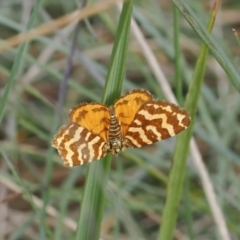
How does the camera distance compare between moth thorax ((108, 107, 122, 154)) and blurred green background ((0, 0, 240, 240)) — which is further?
blurred green background ((0, 0, 240, 240))

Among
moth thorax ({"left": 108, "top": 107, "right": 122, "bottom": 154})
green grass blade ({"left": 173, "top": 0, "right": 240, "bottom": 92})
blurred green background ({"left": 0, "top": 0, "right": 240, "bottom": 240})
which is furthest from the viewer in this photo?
blurred green background ({"left": 0, "top": 0, "right": 240, "bottom": 240})

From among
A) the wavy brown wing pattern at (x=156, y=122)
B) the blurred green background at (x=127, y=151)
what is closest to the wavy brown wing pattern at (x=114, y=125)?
the wavy brown wing pattern at (x=156, y=122)

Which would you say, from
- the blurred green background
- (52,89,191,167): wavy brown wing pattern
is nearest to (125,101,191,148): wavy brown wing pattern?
(52,89,191,167): wavy brown wing pattern

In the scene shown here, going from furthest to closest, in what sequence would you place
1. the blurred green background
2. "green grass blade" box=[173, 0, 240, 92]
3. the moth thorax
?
the blurred green background, the moth thorax, "green grass blade" box=[173, 0, 240, 92]

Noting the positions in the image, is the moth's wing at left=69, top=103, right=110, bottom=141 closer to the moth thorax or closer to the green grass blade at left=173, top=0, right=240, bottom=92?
the moth thorax

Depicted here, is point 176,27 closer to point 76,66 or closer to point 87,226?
point 87,226

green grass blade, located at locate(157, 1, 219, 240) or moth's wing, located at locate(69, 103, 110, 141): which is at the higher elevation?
moth's wing, located at locate(69, 103, 110, 141)

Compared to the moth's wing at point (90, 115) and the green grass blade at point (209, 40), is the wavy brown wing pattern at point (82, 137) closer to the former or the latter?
the moth's wing at point (90, 115)

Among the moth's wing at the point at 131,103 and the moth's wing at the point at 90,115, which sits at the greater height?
the moth's wing at the point at 131,103
